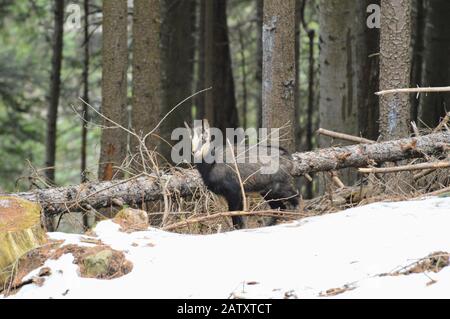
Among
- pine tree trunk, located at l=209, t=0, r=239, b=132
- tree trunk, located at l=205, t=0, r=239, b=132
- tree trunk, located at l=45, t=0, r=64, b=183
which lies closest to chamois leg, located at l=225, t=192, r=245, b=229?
tree trunk, located at l=205, t=0, r=239, b=132

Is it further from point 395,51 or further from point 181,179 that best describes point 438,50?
point 181,179

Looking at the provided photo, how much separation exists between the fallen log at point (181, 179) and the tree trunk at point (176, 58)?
23.2 ft

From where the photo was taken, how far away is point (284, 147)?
10.4 m

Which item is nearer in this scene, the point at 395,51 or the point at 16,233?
the point at 16,233

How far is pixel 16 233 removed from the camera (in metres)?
6.86

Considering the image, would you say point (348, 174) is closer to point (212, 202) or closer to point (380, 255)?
point (212, 202)

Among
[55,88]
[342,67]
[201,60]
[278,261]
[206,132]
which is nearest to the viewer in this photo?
[278,261]

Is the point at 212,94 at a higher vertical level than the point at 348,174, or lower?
higher

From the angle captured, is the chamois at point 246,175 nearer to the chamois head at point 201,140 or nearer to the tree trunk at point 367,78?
the chamois head at point 201,140

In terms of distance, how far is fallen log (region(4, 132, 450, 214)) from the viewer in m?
9.30

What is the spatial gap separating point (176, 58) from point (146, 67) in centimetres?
577

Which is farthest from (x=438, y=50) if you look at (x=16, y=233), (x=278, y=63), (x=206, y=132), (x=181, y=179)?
(x=16, y=233)
